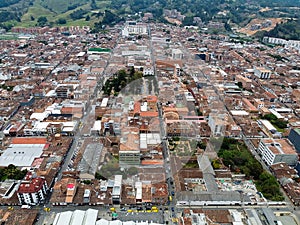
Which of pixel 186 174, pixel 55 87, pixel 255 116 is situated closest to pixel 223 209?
pixel 186 174

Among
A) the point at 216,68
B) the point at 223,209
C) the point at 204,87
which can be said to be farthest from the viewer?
the point at 216,68

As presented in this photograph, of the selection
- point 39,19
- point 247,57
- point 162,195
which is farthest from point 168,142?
point 39,19

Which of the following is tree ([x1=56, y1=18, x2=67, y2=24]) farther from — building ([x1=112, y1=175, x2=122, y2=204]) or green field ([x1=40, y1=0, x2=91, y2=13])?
building ([x1=112, y1=175, x2=122, y2=204])

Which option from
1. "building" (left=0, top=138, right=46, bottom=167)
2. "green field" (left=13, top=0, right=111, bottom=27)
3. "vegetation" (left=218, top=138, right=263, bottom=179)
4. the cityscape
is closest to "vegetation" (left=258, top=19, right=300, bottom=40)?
the cityscape

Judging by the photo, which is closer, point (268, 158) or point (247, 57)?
point (268, 158)

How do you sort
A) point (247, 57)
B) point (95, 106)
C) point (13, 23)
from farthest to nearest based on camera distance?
point (13, 23) < point (247, 57) < point (95, 106)

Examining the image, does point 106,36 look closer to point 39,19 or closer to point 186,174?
point 39,19

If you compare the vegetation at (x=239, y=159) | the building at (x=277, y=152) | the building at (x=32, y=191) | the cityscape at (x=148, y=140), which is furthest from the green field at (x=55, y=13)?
the building at (x=32, y=191)
